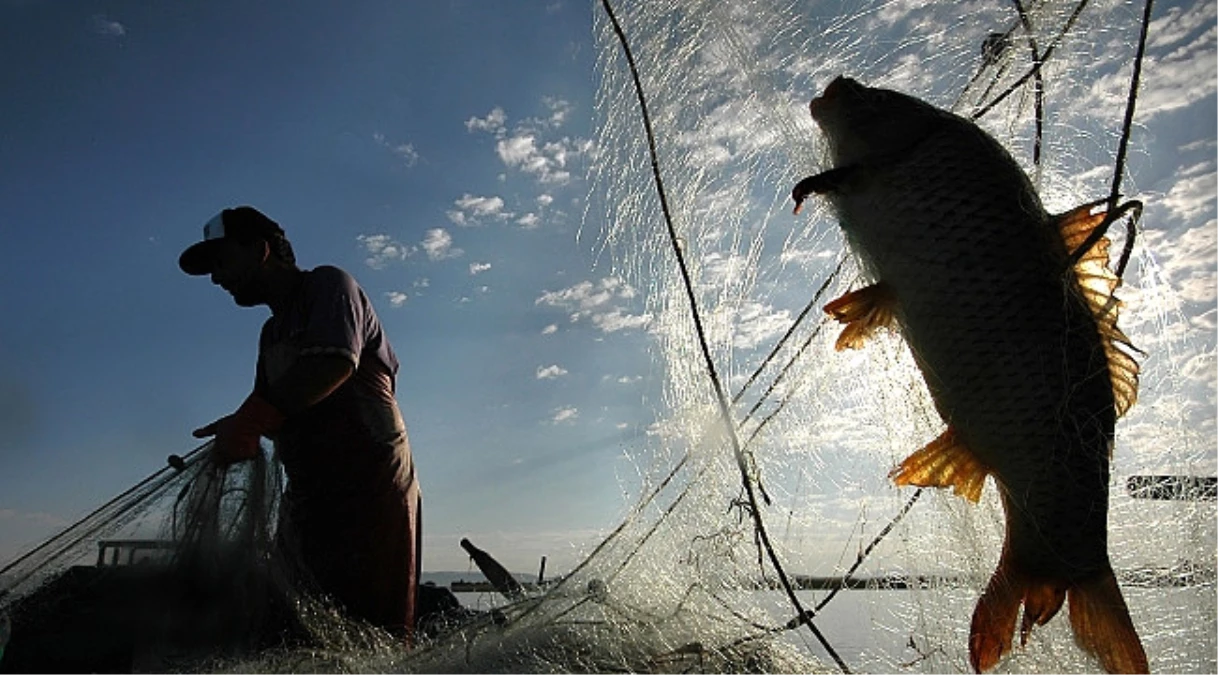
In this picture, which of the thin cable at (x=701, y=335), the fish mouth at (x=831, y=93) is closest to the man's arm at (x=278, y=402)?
the thin cable at (x=701, y=335)

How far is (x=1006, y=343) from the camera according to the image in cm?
201

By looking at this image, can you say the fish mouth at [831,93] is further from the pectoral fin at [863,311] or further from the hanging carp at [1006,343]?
the pectoral fin at [863,311]

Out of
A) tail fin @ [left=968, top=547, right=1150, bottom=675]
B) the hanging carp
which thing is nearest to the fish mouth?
the hanging carp

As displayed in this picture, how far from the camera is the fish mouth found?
2332 mm

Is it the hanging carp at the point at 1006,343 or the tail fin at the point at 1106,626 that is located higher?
the hanging carp at the point at 1006,343

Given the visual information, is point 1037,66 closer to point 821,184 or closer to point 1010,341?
point 821,184

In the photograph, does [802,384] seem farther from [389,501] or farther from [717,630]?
[389,501]

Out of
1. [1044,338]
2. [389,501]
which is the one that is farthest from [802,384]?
[389,501]

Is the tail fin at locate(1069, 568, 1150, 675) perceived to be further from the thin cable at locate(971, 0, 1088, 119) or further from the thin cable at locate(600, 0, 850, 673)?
the thin cable at locate(971, 0, 1088, 119)

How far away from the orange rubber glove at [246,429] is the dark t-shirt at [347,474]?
0.48 feet

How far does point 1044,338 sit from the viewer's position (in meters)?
2.00

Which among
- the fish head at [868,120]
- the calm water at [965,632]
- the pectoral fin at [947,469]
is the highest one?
the fish head at [868,120]

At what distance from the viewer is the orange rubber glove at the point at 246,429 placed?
2873 millimetres

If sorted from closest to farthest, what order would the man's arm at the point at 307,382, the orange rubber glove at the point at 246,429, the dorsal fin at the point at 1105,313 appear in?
the dorsal fin at the point at 1105,313 < the orange rubber glove at the point at 246,429 < the man's arm at the point at 307,382
